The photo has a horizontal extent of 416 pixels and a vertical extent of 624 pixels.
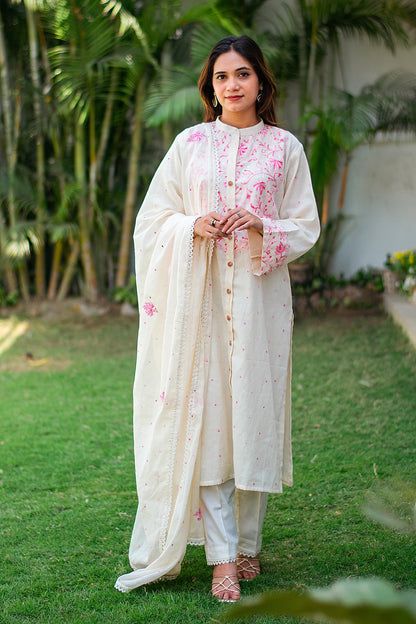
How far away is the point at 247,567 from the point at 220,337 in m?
0.77

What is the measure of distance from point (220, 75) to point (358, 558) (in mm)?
1679

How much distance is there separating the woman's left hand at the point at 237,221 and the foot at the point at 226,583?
1043 mm

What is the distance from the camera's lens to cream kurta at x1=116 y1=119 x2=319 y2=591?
2256 mm

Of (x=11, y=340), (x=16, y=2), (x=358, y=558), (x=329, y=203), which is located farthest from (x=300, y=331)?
(x=16, y=2)

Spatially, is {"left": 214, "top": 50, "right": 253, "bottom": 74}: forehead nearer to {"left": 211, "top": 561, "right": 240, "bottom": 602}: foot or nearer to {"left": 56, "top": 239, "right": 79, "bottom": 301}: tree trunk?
{"left": 211, "top": 561, "right": 240, "bottom": 602}: foot

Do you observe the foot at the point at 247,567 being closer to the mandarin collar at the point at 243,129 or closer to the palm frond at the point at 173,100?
the mandarin collar at the point at 243,129

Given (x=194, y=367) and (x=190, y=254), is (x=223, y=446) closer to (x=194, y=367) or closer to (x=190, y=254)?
(x=194, y=367)

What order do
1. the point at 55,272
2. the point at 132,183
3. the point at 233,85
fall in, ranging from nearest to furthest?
1. the point at 233,85
2. the point at 132,183
3. the point at 55,272

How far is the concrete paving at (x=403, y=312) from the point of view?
526cm

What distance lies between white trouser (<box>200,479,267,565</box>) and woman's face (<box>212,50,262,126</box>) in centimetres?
123

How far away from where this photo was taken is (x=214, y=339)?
231cm

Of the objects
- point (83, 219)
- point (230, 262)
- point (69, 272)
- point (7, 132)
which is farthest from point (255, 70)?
point (7, 132)

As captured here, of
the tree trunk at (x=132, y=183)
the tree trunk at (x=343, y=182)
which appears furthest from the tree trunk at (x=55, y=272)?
the tree trunk at (x=343, y=182)

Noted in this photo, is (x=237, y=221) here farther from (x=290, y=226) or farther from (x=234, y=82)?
(x=234, y=82)
